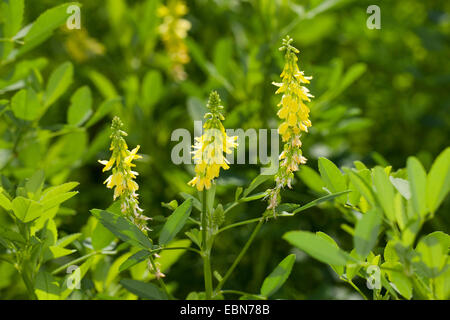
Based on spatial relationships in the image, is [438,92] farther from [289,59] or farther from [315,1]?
[289,59]

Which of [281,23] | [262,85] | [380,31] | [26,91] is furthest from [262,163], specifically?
[380,31]

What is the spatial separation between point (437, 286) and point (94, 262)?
0.59 metres

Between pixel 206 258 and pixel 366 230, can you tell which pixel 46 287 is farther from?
pixel 366 230

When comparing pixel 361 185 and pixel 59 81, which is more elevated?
pixel 59 81

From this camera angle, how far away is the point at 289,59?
0.75m

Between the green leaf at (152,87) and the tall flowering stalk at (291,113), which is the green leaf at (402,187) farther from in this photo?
the green leaf at (152,87)

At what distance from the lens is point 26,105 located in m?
1.05

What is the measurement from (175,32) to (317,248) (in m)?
1.12

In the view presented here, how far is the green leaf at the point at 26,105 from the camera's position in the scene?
40.7 inches

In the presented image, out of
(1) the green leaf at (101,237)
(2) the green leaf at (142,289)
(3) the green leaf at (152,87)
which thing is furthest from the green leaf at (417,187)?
(3) the green leaf at (152,87)

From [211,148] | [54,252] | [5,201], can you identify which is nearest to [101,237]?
[54,252]

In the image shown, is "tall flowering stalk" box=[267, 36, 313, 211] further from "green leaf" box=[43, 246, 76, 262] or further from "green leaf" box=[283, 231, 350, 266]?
"green leaf" box=[43, 246, 76, 262]

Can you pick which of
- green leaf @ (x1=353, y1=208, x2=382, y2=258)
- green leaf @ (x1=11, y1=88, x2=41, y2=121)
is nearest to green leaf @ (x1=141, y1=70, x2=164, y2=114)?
green leaf @ (x1=11, y1=88, x2=41, y2=121)

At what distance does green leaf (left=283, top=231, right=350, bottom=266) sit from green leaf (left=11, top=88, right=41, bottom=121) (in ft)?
2.18
